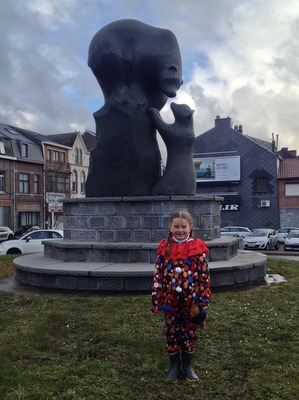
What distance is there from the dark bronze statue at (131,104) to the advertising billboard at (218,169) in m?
29.4

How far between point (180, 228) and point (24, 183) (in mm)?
41236

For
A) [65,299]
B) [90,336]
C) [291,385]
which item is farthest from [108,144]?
[291,385]

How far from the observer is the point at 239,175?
38.2 meters

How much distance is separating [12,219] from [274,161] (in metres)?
24.9

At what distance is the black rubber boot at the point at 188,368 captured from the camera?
3.63m

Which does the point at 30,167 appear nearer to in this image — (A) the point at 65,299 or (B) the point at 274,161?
(B) the point at 274,161

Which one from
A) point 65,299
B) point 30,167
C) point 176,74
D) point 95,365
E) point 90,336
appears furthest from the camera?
point 30,167

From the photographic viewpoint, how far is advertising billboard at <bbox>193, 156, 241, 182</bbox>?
126 ft

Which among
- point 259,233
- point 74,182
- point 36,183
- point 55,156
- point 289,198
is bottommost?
point 259,233

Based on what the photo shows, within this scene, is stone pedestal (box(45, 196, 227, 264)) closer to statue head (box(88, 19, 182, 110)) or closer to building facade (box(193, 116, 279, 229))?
statue head (box(88, 19, 182, 110))

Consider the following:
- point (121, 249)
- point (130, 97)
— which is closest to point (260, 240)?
point (130, 97)

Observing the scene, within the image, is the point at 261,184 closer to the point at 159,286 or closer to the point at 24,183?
the point at 24,183

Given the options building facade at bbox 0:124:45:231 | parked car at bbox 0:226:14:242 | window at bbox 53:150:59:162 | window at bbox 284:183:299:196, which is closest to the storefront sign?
window at bbox 284:183:299:196

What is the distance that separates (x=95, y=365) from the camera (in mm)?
3932
